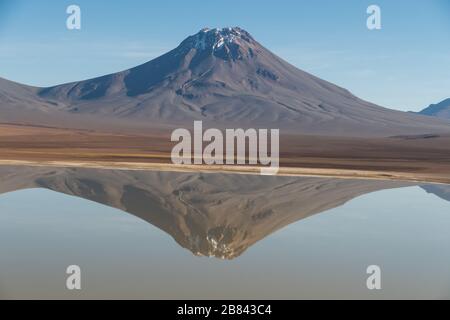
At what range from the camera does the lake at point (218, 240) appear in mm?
12242

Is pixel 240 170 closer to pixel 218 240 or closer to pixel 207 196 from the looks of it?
pixel 207 196

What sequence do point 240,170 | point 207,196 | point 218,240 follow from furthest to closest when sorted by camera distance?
point 240,170 < point 207,196 < point 218,240

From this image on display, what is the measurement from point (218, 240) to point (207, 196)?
10395 millimetres

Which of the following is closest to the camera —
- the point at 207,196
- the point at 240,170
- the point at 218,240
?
the point at 218,240

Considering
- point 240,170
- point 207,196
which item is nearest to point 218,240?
point 207,196

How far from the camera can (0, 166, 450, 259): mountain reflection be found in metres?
18.9

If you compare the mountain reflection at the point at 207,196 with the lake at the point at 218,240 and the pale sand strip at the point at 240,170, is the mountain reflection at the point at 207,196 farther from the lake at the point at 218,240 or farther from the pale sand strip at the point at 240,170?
the pale sand strip at the point at 240,170

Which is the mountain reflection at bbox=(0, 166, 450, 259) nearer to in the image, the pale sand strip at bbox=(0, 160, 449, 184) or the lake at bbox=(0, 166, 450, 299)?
the lake at bbox=(0, 166, 450, 299)

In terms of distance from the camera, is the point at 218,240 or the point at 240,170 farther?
the point at 240,170

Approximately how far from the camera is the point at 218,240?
57.9ft

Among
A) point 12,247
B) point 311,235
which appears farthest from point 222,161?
point 12,247

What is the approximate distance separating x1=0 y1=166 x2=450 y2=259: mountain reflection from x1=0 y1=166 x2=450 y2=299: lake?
59 mm

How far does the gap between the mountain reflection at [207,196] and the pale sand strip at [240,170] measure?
235cm

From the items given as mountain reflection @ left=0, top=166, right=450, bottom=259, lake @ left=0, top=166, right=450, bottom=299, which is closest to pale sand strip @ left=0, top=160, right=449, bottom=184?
mountain reflection @ left=0, top=166, right=450, bottom=259
